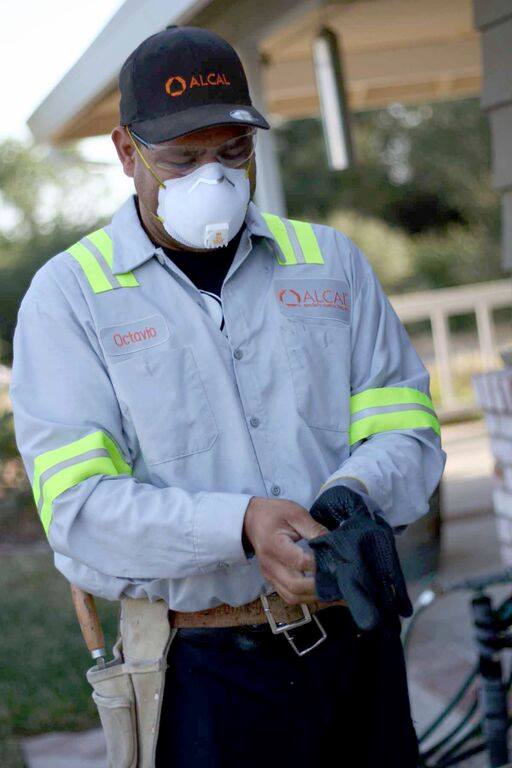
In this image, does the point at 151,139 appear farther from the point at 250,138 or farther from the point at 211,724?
the point at 211,724

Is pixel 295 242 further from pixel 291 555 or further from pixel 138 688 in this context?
pixel 138 688

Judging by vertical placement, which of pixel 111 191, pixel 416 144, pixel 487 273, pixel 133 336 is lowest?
pixel 133 336

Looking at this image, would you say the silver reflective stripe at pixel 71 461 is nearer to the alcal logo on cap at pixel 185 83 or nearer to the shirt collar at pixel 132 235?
the shirt collar at pixel 132 235

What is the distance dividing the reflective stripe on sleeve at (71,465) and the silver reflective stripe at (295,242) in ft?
1.75

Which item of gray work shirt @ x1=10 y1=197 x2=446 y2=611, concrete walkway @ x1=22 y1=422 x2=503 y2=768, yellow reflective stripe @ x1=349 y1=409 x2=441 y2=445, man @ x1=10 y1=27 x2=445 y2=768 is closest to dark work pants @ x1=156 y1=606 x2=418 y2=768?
man @ x1=10 y1=27 x2=445 y2=768

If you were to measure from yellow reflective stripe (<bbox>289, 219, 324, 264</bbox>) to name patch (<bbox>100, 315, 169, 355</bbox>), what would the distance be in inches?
13.6

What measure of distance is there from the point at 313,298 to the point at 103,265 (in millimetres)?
398

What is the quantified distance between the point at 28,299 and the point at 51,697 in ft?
10.9

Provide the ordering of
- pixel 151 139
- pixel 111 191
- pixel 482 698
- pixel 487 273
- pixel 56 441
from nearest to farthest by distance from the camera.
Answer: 1. pixel 56 441
2. pixel 151 139
3. pixel 482 698
4. pixel 111 191
5. pixel 487 273

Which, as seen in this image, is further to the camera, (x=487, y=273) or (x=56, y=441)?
(x=487, y=273)

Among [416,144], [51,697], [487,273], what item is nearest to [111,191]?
[487,273]

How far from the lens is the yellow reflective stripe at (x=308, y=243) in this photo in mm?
2143

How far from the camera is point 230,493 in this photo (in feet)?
6.14

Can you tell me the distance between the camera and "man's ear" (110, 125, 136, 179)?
6.84ft
